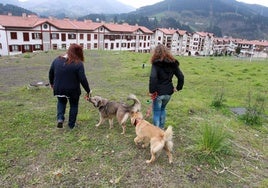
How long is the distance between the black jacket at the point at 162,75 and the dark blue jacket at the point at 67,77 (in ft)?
4.69

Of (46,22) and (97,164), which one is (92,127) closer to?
(97,164)

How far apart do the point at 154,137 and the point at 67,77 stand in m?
2.12

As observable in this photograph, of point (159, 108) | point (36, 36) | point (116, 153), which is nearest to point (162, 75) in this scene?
point (159, 108)

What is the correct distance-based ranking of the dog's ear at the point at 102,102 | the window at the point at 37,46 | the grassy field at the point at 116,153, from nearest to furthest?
the grassy field at the point at 116,153 < the dog's ear at the point at 102,102 < the window at the point at 37,46

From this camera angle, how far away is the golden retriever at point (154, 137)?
3703 mm

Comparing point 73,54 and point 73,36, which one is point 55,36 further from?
point 73,54

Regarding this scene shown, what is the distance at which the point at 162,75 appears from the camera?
4.46m

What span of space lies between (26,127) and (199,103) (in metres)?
5.36

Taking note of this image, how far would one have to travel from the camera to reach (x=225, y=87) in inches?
421

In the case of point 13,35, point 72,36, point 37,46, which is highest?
point 72,36

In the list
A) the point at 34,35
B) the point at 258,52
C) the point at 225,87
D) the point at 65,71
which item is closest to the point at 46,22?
the point at 34,35

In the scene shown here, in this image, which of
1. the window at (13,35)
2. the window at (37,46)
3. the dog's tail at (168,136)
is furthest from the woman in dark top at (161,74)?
the window at (37,46)

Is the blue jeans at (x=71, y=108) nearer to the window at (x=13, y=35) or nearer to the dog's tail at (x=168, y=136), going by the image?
the dog's tail at (x=168, y=136)

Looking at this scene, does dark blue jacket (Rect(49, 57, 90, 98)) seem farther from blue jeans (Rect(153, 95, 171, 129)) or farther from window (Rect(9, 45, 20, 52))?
window (Rect(9, 45, 20, 52))
